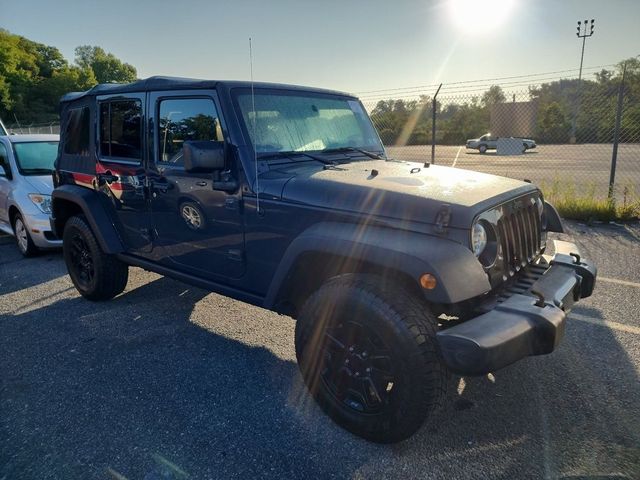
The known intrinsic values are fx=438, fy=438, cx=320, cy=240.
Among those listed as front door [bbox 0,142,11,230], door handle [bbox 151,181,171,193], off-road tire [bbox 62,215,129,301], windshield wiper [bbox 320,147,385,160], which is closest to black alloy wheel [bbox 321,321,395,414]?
windshield wiper [bbox 320,147,385,160]

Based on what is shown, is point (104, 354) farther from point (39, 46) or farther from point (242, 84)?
point (39, 46)

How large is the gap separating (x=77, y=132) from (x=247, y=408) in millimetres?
3248

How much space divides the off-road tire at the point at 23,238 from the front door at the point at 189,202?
11.5ft

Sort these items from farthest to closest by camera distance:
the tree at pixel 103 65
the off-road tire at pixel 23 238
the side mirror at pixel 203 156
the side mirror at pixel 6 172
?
the tree at pixel 103 65 < the side mirror at pixel 6 172 < the off-road tire at pixel 23 238 < the side mirror at pixel 203 156

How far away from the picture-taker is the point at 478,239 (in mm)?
2256

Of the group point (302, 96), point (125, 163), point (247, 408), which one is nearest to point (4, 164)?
point (125, 163)

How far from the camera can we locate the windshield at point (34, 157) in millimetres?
6250

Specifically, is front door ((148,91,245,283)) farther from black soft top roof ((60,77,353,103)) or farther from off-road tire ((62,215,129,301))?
off-road tire ((62,215,129,301))

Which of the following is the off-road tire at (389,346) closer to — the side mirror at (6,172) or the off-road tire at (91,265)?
the off-road tire at (91,265)

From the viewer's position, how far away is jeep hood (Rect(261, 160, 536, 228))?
221cm

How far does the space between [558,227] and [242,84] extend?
96.8 inches

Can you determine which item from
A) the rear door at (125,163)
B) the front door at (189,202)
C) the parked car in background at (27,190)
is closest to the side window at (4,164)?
the parked car in background at (27,190)

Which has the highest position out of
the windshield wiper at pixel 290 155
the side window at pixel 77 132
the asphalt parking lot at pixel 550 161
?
the side window at pixel 77 132

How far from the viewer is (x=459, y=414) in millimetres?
2545
